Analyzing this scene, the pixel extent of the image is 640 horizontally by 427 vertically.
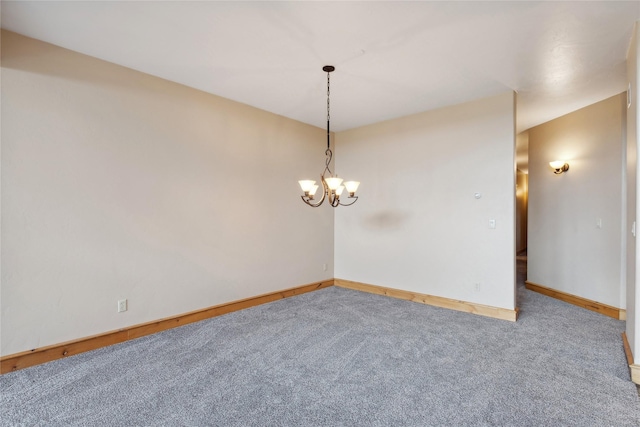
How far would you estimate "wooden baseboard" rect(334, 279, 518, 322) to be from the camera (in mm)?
3660

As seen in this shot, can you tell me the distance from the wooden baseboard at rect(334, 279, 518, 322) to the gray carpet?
0.50 ft

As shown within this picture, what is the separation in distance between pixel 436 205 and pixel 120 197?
3773mm

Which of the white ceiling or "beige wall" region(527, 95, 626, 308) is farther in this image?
"beige wall" region(527, 95, 626, 308)

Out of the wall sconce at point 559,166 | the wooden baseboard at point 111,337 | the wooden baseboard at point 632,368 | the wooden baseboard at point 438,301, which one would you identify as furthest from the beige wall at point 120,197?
the wall sconce at point 559,166

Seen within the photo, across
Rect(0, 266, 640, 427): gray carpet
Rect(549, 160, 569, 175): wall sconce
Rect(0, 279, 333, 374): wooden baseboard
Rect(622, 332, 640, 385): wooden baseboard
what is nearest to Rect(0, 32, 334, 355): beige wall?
Rect(0, 279, 333, 374): wooden baseboard

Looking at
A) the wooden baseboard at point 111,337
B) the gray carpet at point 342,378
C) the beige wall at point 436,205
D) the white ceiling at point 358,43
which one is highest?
the white ceiling at point 358,43

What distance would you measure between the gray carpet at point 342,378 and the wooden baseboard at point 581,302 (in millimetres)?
190

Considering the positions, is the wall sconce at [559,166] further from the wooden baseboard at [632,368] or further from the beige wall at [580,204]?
the wooden baseboard at [632,368]

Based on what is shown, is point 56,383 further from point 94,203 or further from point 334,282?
point 334,282

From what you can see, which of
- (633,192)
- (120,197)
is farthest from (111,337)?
(633,192)

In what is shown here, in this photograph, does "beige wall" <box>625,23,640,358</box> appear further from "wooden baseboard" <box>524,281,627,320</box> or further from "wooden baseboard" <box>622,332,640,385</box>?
"wooden baseboard" <box>524,281,627,320</box>

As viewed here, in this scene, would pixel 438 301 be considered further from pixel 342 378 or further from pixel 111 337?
pixel 111 337

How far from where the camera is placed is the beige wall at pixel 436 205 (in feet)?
12.2

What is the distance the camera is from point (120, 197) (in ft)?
9.87
